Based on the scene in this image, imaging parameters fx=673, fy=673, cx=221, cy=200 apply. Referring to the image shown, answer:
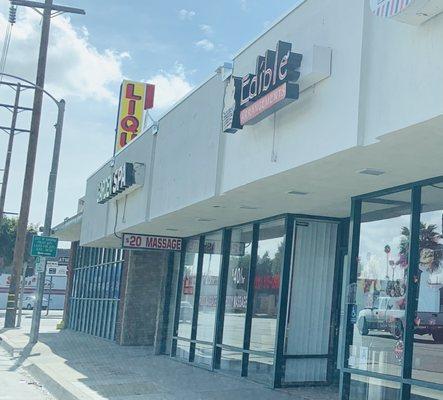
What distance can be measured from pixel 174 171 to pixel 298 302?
3320mm

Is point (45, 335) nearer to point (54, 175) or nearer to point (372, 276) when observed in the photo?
point (54, 175)

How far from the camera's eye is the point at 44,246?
1906cm

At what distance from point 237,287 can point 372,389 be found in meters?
4.96

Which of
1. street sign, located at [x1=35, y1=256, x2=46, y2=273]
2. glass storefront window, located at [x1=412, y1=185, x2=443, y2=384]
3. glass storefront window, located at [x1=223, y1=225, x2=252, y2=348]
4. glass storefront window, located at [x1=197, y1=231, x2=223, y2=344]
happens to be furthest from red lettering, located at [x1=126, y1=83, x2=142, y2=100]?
glass storefront window, located at [x1=412, y1=185, x2=443, y2=384]

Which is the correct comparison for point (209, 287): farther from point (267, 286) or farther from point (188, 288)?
point (267, 286)

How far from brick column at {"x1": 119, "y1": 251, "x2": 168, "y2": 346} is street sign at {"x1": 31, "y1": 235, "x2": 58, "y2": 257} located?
7.26 feet

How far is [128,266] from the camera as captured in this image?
19.9 meters

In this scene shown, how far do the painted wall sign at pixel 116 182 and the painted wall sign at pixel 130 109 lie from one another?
2.41 metres

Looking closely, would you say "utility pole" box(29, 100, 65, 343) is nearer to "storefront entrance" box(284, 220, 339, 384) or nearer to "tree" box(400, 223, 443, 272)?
"storefront entrance" box(284, 220, 339, 384)

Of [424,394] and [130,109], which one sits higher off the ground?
[130,109]

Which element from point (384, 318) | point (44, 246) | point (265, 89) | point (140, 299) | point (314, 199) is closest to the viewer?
point (265, 89)

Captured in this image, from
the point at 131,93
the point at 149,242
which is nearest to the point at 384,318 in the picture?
the point at 149,242

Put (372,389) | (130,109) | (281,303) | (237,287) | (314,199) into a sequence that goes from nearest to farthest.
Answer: (372,389), (314,199), (281,303), (237,287), (130,109)

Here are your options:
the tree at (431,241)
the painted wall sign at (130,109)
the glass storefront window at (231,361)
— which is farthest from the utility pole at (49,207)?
the tree at (431,241)
